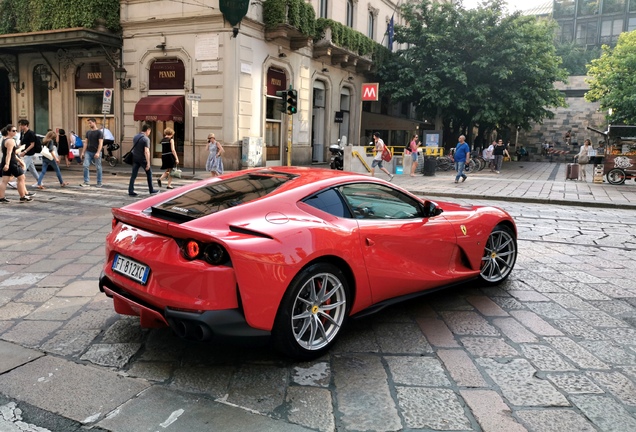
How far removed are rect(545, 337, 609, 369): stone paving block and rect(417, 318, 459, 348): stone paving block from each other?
2.33 ft

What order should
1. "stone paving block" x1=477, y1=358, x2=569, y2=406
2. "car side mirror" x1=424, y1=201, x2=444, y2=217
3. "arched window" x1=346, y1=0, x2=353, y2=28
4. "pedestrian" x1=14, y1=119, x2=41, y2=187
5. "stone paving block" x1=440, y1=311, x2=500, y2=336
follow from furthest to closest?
"arched window" x1=346, y1=0, x2=353, y2=28 < "pedestrian" x1=14, y1=119, x2=41, y2=187 < "car side mirror" x1=424, y1=201, x2=444, y2=217 < "stone paving block" x1=440, y1=311, x2=500, y2=336 < "stone paving block" x1=477, y1=358, x2=569, y2=406

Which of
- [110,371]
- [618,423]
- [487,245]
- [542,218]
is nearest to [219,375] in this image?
[110,371]

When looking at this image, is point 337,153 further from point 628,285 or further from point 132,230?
point 132,230

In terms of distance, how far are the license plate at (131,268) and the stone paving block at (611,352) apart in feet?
10.00

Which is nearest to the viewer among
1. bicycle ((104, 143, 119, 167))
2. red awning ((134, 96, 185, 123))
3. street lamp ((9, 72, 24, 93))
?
red awning ((134, 96, 185, 123))

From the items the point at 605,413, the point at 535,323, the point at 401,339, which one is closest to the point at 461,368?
the point at 401,339

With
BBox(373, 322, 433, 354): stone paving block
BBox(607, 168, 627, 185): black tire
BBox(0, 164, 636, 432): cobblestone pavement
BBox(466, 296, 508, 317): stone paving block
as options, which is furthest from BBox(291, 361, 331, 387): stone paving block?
BBox(607, 168, 627, 185): black tire

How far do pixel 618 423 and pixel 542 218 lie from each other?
8574mm

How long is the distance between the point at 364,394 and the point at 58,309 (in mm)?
2702

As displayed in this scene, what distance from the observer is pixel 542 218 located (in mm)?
10727

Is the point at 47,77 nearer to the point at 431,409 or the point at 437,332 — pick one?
the point at 437,332

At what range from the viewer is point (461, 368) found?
337 cm

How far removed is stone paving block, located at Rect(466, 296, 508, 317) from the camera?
447 centimetres

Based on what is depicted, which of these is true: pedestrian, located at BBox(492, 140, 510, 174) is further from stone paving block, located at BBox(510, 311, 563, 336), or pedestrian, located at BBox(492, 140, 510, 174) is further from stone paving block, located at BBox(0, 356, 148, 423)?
stone paving block, located at BBox(0, 356, 148, 423)
